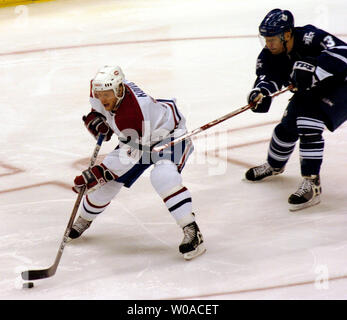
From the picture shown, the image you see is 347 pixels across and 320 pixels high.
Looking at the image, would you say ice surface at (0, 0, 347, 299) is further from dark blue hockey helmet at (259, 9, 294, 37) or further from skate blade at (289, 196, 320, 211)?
dark blue hockey helmet at (259, 9, 294, 37)

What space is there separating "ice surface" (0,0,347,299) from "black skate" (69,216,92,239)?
0.12ft

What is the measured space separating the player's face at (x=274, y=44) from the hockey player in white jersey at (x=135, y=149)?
53 centimetres

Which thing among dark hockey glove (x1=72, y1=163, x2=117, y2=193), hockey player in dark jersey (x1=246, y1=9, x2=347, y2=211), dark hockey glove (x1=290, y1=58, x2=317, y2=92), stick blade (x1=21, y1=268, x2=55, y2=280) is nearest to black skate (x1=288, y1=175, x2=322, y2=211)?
hockey player in dark jersey (x1=246, y1=9, x2=347, y2=211)

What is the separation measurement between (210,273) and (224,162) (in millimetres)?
1411

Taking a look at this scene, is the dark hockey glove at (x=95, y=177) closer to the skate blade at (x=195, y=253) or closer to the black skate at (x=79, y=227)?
the black skate at (x=79, y=227)

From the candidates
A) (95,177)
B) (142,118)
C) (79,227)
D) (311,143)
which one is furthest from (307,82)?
(79,227)

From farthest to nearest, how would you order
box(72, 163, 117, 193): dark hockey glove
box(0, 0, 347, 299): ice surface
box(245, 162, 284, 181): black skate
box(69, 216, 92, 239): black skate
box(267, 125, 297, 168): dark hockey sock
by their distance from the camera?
box(245, 162, 284, 181): black skate, box(267, 125, 297, 168): dark hockey sock, box(69, 216, 92, 239): black skate, box(72, 163, 117, 193): dark hockey glove, box(0, 0, 347, 299): ice surface

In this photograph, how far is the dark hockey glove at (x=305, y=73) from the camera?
3.53 meters

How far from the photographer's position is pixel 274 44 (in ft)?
12.0

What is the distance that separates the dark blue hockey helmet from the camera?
11.8 feet

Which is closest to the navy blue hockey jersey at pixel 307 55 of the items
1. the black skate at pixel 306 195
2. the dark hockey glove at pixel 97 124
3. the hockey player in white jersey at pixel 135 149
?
the black skate at pixel 306 195

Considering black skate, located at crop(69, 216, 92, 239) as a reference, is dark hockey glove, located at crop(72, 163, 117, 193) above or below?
above

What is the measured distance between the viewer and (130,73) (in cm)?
633

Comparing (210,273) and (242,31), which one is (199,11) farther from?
(210,273)
